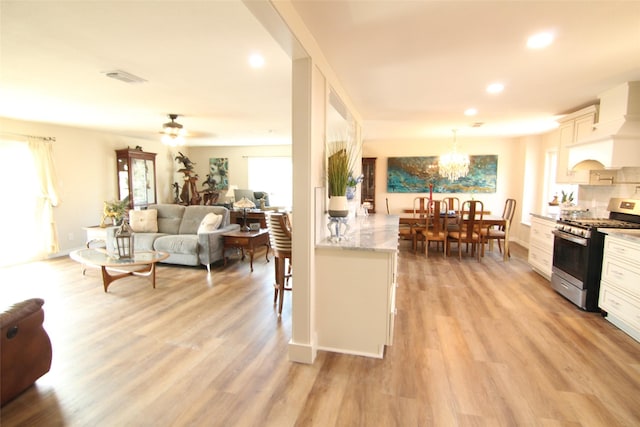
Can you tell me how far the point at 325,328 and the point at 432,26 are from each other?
2.38 meters

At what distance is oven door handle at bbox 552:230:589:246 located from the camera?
10.8ft

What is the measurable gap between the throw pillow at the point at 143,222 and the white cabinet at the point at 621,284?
6.35 metres

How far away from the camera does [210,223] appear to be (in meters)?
4.89

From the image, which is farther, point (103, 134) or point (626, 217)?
point (103, 134)

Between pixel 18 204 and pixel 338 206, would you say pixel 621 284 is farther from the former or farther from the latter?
pixel 18 204

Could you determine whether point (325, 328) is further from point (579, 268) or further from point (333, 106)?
point (579, 268)

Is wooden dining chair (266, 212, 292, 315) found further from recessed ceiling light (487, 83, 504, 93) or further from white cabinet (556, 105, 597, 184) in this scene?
white cabinet (556, 105, 597, 184)

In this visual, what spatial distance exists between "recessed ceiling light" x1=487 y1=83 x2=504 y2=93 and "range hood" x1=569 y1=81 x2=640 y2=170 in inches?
47.6

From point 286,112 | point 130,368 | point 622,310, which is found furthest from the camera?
point 286,112

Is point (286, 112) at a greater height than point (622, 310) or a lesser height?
greater

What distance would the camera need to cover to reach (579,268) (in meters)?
3.36

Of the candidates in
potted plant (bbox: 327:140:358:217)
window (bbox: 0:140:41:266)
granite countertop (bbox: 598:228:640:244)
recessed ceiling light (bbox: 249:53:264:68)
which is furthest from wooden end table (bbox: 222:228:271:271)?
granite countertop (bbox: 598:228:640:244)

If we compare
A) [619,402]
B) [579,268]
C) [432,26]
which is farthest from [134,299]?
[579,268]

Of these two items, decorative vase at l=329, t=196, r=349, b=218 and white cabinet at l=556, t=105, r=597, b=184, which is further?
white cabinet at l=556, t=105, r=597, b=184
